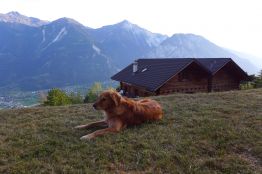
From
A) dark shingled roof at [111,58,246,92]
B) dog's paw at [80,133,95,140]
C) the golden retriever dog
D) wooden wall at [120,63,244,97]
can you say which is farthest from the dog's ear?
wooden wall at [120,63,244,97]

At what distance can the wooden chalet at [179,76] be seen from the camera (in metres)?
25.5

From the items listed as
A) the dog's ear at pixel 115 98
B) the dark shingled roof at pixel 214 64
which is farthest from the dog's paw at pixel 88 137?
the dark shingled roof at pixel 214 64

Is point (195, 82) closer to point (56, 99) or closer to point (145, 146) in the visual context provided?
point (56, 99)

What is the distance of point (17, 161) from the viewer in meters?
5.20

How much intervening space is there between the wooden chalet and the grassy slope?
16604 mm

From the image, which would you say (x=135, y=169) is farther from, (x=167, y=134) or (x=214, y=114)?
(x=214, y=114)

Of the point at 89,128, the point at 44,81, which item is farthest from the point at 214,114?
the point at 44,81

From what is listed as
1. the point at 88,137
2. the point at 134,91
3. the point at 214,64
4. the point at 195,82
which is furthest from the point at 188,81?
the point at 88,137

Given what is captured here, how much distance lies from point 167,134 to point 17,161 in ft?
9.63

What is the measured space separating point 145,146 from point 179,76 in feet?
68.5

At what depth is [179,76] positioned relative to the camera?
1035 inches

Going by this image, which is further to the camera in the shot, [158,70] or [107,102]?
[158,70]

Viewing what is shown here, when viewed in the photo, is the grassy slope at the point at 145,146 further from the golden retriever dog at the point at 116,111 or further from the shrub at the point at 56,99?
the shrub at the point at 56,99

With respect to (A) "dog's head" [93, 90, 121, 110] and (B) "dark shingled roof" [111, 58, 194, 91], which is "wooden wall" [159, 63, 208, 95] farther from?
(A) "dog's head" [93, 90, 121, 110]
